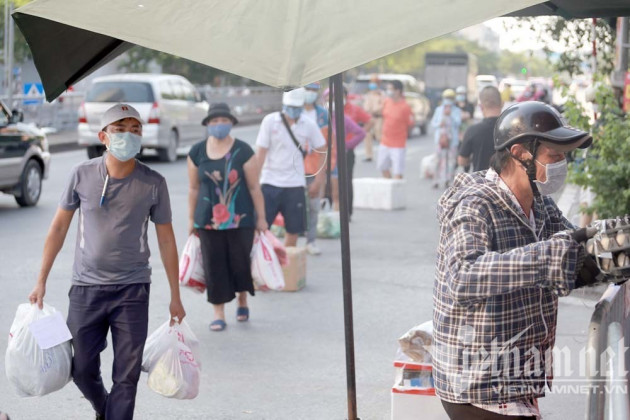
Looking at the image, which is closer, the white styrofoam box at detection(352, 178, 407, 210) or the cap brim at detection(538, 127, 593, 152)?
the cap brim at detection(538, 127, 593, 152)

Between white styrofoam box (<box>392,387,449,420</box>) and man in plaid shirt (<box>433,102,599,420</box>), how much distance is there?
1305 millimetres

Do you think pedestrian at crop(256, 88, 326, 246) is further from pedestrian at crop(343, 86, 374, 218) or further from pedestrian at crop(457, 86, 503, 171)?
pedestrian at crop(457, 86, 503, 171)

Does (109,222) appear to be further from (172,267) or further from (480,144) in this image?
(480,144)

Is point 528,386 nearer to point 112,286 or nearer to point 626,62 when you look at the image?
point 112,286

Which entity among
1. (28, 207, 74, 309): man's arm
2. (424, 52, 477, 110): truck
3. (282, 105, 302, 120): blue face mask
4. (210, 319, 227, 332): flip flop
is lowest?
(210, 319, 227, 332): flip flop

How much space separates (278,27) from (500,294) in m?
1.14

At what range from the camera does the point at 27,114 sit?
26406 millimetres

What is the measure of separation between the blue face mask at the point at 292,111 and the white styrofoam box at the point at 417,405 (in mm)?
5617

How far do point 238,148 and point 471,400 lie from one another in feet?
16.0

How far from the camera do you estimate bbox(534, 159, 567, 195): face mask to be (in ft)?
10.9

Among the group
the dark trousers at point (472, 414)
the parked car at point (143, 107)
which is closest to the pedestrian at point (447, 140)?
the parked car at point (143, 107)

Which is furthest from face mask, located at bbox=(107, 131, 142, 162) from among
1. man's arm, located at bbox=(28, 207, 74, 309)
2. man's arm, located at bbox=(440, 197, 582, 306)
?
man's arm, located at bbox=(440, 197, 582, 306)

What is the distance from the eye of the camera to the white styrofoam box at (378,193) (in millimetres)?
15688

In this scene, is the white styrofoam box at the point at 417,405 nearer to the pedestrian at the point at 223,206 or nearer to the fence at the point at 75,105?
the pedestrian at the point at 223,206
